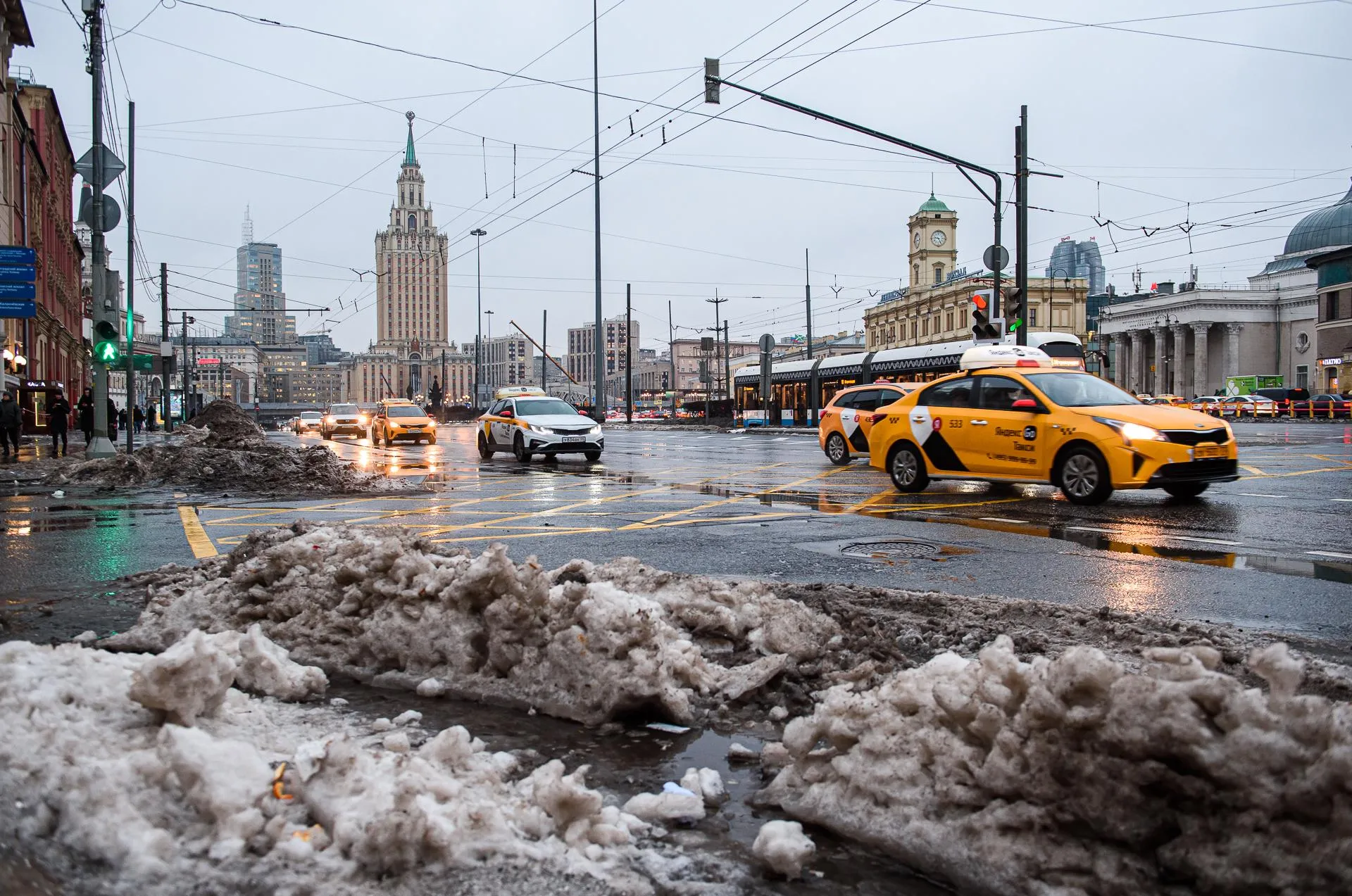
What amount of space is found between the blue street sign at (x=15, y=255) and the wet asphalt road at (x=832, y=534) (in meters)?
7.17

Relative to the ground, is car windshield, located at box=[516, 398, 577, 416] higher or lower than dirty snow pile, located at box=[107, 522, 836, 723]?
higher

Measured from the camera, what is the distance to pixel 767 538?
26.9ft

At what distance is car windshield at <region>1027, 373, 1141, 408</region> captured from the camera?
449 inches

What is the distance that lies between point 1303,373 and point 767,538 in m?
92.8

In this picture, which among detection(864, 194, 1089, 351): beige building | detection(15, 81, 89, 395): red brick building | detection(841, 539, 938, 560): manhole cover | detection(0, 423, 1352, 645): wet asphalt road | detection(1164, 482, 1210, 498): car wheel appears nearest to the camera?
detection(0, 423, 1352, 645): wet asphalt road

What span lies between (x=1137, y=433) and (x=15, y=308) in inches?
819

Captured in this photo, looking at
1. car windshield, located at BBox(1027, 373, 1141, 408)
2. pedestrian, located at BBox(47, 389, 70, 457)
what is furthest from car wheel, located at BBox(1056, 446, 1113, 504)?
pedestrian, located at BBox(47, 389, 70, 457)

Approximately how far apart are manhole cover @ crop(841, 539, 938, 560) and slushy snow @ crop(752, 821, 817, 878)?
15.5 feet

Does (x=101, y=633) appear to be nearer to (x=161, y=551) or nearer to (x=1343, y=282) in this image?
(x=161, y=551)

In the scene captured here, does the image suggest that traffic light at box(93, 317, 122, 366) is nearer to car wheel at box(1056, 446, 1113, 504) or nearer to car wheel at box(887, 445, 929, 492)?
car wheel at box(887, 445, 929, 492)

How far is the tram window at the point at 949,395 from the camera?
12.4 meters

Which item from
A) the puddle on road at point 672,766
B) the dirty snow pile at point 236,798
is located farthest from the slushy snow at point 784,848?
the dirty snow pile at point 236,798

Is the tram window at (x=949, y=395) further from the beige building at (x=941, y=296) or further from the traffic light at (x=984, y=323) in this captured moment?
the beige building at (x=941, y=296)

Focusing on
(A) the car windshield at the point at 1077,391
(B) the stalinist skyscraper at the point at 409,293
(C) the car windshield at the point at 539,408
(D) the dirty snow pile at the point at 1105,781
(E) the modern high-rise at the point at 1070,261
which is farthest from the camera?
(E) the modern high-rise at the point at 1070,261
